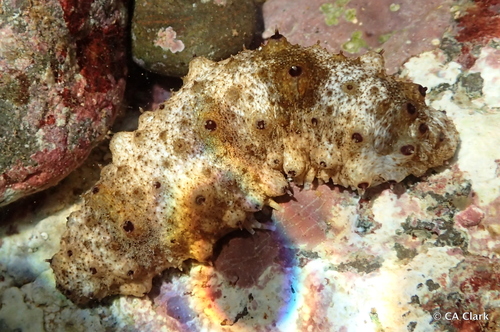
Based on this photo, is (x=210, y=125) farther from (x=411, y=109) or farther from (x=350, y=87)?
(x=411, y=109)

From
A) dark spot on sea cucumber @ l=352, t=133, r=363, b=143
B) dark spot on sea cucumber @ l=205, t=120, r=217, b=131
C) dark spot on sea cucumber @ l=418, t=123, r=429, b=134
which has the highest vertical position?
dark spot on sea cucumber @ l=418, t=123, r=429, b=134

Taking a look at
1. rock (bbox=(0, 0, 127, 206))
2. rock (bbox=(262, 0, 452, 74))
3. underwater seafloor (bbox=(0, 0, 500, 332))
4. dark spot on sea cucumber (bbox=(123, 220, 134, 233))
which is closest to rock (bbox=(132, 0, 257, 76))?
rock (bbox=(0, 0, 127, 206))

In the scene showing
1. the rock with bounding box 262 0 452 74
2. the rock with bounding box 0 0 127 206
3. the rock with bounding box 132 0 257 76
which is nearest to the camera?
the rock with bounding box 0 0 127 206

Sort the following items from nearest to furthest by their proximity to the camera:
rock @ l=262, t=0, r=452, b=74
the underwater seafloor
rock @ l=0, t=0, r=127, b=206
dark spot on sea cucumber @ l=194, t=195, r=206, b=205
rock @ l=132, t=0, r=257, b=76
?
the underwater seafloor
rock @ l=0, t=0, r=127, b=206
dark spot on sea cucumber @ l=194, t=195, r=206, b=205
rock @ l=262, t=0, r=452, b=74
rock @ l=132, t=0, r=257, b=76

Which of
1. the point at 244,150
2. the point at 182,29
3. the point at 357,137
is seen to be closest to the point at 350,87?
the point at 357,137

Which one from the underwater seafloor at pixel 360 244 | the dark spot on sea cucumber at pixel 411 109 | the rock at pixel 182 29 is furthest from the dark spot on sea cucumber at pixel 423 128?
the rock at pixel 182 29

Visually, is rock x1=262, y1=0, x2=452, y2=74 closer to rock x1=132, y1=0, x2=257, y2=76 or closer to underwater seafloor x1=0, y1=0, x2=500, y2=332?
underwater seafloor x1=0, y1=0, x2=500, y2=332

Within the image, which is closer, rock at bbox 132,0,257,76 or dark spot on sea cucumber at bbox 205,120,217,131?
dark spot on sea cucumber at bbox 205,120,217,131
